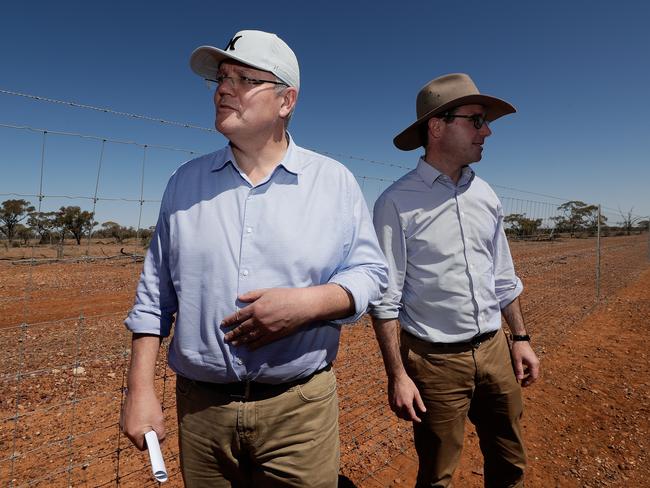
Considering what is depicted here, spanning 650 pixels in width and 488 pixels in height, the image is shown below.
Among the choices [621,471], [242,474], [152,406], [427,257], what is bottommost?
[621,471]

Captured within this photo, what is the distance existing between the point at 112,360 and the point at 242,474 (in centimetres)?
421

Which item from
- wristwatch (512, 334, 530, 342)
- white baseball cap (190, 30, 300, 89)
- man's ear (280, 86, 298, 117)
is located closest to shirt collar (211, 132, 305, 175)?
man's ear (280, 86, 298, 117)

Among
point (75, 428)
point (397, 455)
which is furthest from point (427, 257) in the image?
point (75, 428)

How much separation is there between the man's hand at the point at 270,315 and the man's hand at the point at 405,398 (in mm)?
825

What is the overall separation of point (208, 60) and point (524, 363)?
2056 millimetres

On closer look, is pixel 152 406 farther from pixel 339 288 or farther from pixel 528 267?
pixel 528 267

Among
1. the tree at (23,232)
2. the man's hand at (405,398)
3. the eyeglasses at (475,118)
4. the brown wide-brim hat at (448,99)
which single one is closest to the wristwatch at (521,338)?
the man's hand at (405,398)

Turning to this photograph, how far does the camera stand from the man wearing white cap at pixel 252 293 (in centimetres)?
116

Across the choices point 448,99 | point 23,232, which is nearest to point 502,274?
point 448,99

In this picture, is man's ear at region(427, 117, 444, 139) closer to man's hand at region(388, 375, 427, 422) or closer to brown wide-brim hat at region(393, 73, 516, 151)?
brown wide-brim hat at region(393, 73, 516, 151)

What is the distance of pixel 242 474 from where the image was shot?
123 cm

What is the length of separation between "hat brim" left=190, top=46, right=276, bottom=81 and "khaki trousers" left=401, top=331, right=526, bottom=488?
4.73 feet

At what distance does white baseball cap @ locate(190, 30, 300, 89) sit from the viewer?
1.23m

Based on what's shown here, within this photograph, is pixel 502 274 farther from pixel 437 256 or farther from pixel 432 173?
pixel 432 173
